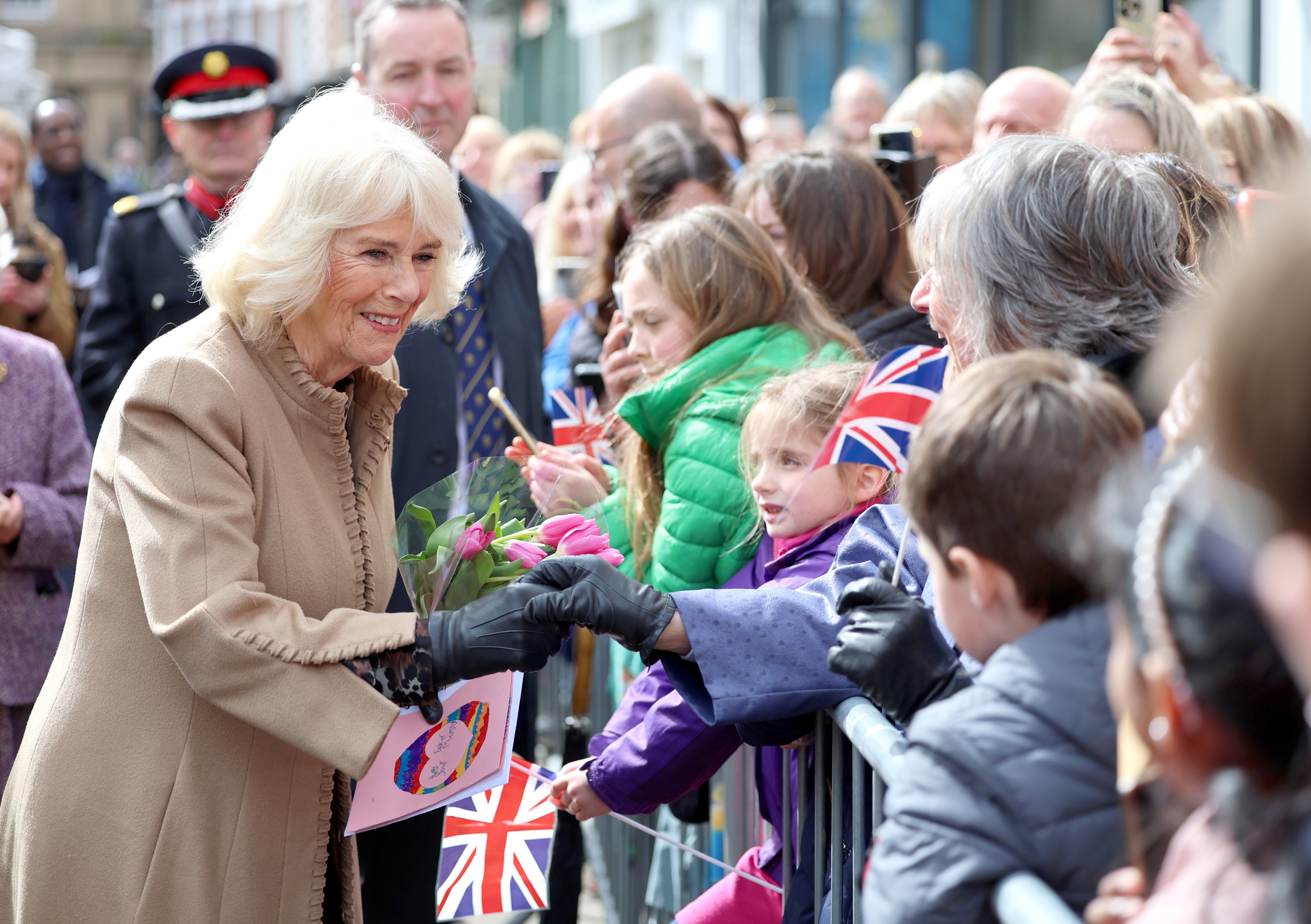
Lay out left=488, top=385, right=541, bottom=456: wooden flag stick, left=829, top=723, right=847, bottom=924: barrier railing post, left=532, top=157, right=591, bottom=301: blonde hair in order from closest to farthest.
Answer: left=829, top=723, right=847, bottom=924: barrier railing post → left=488, top=385, right=541, bottom=456: wooden flag stick → left=532, top=157, right=591, bottom=301: blonde hair

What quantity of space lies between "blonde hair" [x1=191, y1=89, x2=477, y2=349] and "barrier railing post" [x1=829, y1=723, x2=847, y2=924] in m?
1.10

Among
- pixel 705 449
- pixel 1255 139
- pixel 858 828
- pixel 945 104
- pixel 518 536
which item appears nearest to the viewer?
pixel 858 828

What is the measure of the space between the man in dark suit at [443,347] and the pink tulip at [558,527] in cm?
83

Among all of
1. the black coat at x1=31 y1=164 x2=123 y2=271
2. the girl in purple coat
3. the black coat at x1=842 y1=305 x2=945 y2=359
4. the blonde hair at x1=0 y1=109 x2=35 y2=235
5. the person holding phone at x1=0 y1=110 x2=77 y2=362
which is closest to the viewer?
the girl in purple coat

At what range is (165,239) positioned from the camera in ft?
13.2

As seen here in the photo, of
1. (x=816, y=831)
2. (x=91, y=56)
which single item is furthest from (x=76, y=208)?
(x=91, y=56)

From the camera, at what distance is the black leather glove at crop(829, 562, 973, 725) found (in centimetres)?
166

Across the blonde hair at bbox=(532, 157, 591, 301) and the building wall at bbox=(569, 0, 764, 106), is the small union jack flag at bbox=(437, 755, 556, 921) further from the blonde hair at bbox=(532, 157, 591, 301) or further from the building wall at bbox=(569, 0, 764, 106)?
the building wall at bbox=(569, 0, 764, 106)

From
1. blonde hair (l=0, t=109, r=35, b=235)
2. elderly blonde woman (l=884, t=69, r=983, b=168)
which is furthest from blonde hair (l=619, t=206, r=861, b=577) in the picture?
blonde hair (l=0, t=109, r=35, b=235)

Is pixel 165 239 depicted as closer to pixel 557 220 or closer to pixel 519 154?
pixel 557 220

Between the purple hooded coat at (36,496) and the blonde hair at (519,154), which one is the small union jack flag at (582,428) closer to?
the purple hooded coat at (36,496)

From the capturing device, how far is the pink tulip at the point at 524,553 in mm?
2225

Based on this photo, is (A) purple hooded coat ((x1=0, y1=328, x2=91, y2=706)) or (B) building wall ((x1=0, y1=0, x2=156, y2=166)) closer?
(A) purple hooded coat ((x1=0, y1=328, x2=91, y2=706))

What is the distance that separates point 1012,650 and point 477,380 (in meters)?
2.48
